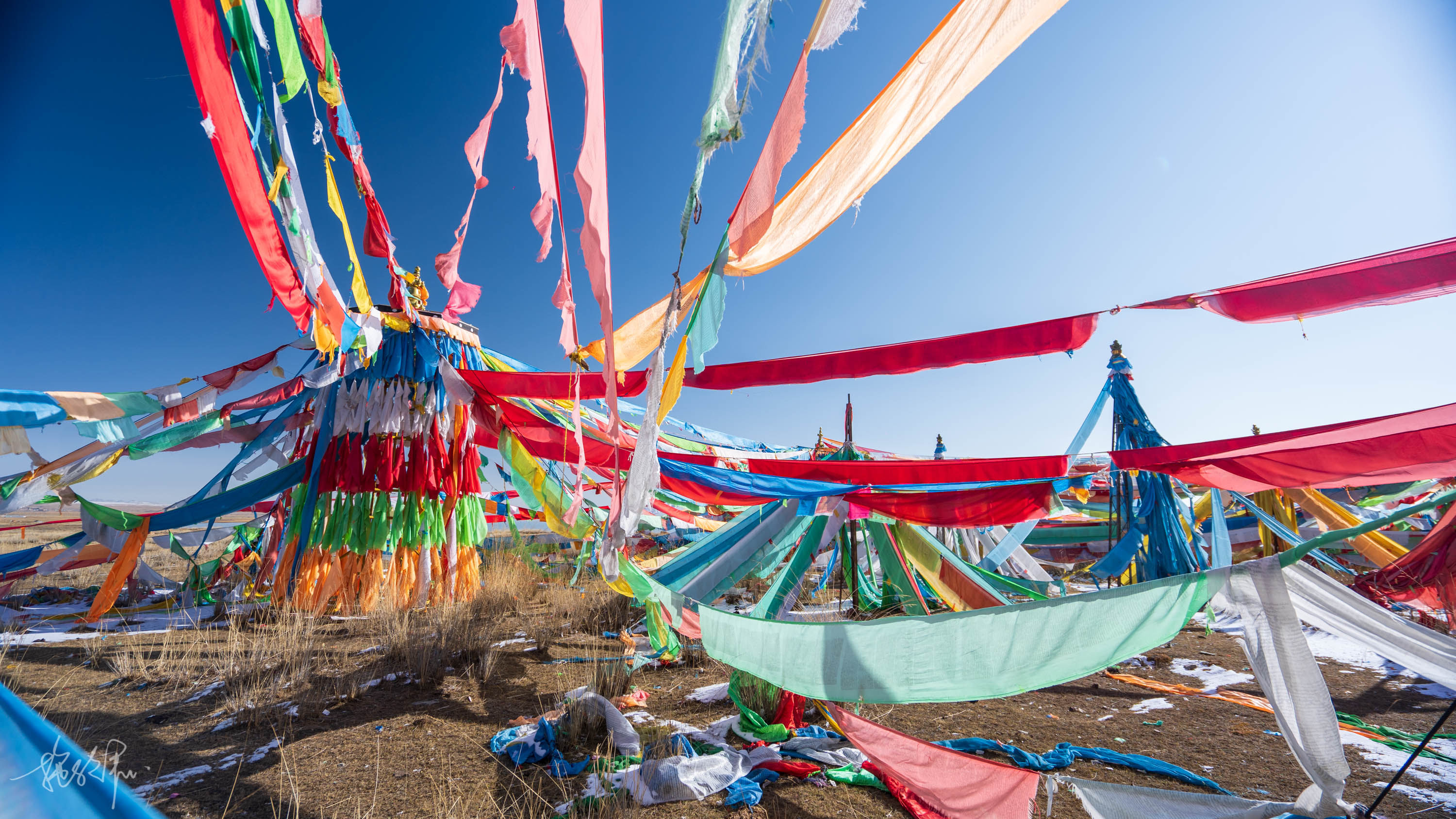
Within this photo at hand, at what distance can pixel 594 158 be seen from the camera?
1.39 metres

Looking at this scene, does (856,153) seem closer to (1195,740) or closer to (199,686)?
(1195,740)

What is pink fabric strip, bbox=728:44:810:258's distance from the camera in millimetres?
1360

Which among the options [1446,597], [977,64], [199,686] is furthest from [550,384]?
[1446,597]

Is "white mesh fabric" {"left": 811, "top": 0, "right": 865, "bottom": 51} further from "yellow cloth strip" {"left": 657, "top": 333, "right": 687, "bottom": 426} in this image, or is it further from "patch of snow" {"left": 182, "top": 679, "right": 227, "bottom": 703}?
"patch of snow" {"left": 182, "top": 679, "right": 227, "bottom": 703}

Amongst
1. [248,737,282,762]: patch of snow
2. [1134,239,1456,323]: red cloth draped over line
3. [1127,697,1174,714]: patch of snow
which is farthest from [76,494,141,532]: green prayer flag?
[1127,697,1174,714]: patch of snow

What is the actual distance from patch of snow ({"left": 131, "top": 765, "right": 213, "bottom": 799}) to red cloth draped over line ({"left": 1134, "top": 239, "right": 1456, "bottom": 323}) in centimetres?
499

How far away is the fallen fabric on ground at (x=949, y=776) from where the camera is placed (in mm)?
2104

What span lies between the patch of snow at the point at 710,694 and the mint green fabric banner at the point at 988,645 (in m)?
2.02

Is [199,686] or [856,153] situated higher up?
[856,153]

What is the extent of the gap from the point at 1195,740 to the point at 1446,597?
13.5ft

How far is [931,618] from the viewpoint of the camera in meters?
1.82

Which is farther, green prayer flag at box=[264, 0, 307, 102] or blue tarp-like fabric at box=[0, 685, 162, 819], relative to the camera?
green prayer flag at box=[264, 0, 307, 102]

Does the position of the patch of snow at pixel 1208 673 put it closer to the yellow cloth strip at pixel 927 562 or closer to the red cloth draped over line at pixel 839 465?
the yellow cloth strip at pixel 927 562

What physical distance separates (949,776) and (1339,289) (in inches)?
104
